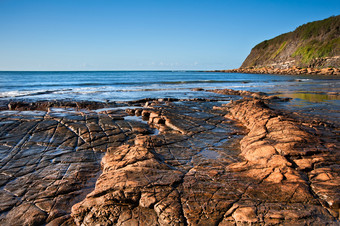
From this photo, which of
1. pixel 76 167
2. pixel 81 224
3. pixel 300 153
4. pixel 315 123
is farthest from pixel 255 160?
pixel 315 123

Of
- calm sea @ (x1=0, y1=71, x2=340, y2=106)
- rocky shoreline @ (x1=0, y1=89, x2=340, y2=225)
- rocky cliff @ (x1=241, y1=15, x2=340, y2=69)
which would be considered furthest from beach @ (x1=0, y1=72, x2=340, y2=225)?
rocky cliff @ (x1=241, y1=15, x2=340, y2=69)

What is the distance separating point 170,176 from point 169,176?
0.07 feet

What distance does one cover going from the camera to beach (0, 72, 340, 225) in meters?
3.63

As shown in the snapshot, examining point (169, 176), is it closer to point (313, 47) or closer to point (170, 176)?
point (170, 176)

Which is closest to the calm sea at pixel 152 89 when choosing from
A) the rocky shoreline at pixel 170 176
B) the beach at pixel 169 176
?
the beach at pixel 169 176

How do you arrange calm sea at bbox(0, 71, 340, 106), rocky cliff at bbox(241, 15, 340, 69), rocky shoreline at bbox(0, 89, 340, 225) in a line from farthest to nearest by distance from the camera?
rocky cliff at bbox(241, 15, 340, 69), calm sea at bbox(0, 71, 340, 106), rocky shoreline at bbox(0, 89, 340, 225)

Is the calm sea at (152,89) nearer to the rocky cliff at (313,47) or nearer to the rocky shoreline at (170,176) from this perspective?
the rocky shoreline at (170,176)

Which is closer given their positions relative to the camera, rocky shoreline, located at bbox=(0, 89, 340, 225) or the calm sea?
rocky shoreline, located at bbox=(0, 89, 340, 225)

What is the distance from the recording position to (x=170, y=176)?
453 cm

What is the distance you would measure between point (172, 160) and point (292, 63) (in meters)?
73.9

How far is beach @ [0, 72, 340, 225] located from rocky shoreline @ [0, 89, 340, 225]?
0.02m

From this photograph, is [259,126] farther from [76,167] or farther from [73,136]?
[73,136]

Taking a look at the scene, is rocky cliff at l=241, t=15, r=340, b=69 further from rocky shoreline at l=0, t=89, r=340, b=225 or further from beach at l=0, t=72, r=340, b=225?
rocky shoreline at l=0, t=89, r=340, b=225

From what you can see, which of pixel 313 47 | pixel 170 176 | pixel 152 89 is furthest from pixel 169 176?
pixel 313 47
